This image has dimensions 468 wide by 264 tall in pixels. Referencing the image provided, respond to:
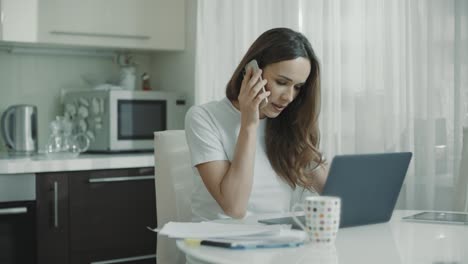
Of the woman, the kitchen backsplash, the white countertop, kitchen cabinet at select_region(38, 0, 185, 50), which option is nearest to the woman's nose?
the woman

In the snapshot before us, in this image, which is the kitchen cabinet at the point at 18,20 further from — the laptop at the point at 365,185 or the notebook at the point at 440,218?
the notebook at the point at 440,218

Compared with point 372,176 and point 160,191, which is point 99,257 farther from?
point 372,176

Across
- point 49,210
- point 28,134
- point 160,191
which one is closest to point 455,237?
point 160,191

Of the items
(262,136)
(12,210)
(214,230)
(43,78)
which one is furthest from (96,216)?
(214,230)

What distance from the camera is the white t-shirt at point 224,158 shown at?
6.64 feet

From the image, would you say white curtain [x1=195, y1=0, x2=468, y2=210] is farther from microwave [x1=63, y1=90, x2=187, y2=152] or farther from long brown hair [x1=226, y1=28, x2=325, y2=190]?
microwave [x1=63, y1=90, x2=187, y2=152]

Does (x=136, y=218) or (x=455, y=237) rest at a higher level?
(x=455, y=237)

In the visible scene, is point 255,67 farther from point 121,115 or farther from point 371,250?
point 121,115

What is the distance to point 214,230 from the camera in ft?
4.96

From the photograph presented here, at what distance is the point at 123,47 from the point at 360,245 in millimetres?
2449

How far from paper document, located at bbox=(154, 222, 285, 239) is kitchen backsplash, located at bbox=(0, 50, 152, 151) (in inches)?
91.1

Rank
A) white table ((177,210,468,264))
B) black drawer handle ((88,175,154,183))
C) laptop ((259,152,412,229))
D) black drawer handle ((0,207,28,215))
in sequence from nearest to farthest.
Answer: white table ((177,210,468,264)), laptop ((259,152,412,229)), black drawer handle ((0,207,28,215)), black drawer handle ((88,175,154,183))

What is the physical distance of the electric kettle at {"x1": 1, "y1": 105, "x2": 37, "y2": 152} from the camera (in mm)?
3383

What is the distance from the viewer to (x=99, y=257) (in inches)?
128
